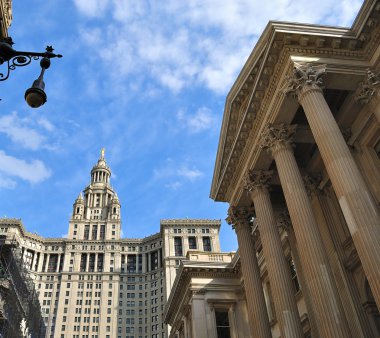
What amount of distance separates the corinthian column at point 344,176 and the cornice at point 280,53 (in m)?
1.36

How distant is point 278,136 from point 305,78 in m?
3.47

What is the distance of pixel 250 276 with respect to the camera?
2406 cm

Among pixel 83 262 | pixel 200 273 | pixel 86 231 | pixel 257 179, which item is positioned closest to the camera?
pixel 257 179

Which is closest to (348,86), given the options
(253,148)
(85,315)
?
(253,148)

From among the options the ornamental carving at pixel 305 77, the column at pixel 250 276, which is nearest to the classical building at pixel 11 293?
the column at pixel 250 276

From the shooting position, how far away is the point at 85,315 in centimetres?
11806

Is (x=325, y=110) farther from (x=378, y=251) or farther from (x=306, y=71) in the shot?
(x=378, y=251)

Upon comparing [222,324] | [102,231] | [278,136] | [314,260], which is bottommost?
[314,260]

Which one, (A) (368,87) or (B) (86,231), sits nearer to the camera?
(A) (368,87)

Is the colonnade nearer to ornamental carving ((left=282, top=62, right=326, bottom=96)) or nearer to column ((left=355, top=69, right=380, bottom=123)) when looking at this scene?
ornamental carving ((left=282, top=62, right=326, bottom=96))

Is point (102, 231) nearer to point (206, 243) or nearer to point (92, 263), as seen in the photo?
point (92, 263)

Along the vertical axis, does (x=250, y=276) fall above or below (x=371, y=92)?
below

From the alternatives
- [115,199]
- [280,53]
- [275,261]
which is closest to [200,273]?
[275,261]

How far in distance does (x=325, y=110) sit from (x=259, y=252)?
19.1 m
